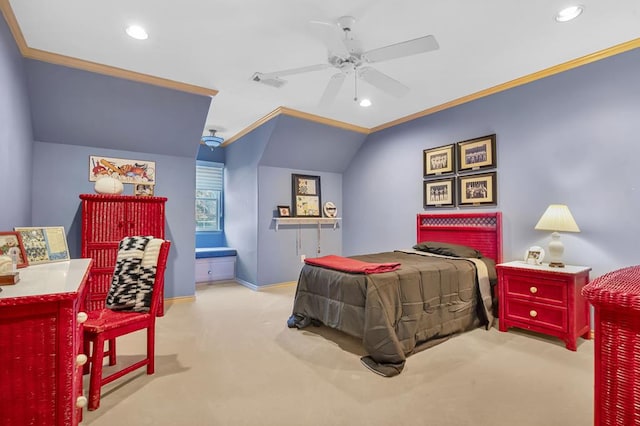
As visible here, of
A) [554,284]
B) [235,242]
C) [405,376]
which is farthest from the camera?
[235,242]

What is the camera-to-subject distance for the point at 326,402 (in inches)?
76.9

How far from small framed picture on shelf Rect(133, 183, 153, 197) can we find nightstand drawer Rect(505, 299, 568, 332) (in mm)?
4385

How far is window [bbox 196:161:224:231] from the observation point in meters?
6.12

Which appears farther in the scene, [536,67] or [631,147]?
[536,67]

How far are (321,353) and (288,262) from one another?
9.18ft

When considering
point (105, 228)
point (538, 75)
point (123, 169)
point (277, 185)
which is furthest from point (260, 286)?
point (538, 75)

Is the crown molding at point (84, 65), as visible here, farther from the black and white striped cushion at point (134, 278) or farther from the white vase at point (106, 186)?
the black and white striped cushion at point (134, 278)

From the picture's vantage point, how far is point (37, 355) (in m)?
1.23

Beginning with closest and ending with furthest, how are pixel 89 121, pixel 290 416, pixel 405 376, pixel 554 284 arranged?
pixel 290 416, pixel 405 376, pixel 554 284, pixel 89 121

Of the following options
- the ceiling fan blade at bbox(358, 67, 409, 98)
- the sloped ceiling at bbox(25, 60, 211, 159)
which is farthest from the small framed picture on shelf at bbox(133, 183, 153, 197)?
the ceiling fan blade at bbox(358, 67, 409, 98)

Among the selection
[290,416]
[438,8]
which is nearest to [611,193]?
[438,8]

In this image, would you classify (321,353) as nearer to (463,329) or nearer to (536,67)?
(463,329)

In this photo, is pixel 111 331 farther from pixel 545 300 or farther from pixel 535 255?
pixel 535 255

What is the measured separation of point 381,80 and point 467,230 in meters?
2.28
